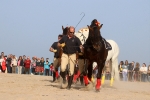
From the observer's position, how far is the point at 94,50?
1388 cm

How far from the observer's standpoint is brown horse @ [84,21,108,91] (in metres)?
13.6

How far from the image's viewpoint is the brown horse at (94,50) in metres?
13.6

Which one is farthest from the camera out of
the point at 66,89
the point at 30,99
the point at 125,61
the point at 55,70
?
the point at 125,61

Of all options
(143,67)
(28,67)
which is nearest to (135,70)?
(143,67)

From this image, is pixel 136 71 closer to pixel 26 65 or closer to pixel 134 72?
pixel 134 72

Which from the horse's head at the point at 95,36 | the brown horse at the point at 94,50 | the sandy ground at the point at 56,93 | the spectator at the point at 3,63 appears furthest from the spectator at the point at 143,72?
the horse's head at the point at 95,36

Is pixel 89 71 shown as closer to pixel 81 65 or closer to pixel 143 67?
pixel 81 65

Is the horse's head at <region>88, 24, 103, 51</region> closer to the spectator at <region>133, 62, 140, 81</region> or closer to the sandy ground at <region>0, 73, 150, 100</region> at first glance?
the sandy ground at <region>0, 73, 150, 100</region>

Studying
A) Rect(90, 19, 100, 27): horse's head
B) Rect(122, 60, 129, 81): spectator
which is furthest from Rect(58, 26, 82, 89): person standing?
Rect(122, 60, 129, 81): spectator

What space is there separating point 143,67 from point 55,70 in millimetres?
12332

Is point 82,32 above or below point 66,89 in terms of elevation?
above

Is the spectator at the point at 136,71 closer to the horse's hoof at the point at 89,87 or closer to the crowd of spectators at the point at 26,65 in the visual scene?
the crowd of spectators at the point at 26,65

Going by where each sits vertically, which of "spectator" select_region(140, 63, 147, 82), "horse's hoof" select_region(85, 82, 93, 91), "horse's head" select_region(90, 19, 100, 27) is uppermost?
"horse's head" select_region(90, 19, 100, 27)

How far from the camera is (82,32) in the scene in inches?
728
